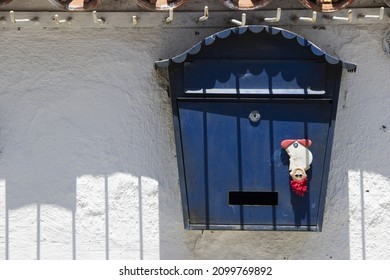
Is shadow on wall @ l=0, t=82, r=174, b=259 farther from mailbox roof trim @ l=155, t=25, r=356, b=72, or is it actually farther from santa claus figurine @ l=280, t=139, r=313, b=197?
santa claus figurine @ l=280, t=139, r=313, b=197

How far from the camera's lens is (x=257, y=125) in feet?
12.0

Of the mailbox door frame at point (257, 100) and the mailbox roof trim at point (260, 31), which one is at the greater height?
the mailbox roof trim at point (260, 31)

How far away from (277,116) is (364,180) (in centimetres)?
62

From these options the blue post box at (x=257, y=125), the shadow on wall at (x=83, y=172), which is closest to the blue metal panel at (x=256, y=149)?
the blue post box at (x=257, y=125)

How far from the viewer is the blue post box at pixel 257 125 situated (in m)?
3.64

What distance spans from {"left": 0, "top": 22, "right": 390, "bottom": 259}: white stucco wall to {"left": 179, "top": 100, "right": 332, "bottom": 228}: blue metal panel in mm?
225

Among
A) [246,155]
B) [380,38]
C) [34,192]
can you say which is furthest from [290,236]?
[34,192]

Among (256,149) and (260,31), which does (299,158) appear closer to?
(256,149)

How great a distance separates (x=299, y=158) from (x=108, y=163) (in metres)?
1.03

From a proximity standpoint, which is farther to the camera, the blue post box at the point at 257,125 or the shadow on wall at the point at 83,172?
the shadow on wall at the point at 83,172

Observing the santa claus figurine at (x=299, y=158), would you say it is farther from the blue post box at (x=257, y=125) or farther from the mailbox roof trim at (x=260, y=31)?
the mailbox roof trim at (x=260, y=31)

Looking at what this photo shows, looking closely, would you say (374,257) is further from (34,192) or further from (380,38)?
(34,192)

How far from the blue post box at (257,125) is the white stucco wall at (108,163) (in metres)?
0.22

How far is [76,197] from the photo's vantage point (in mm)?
3896
